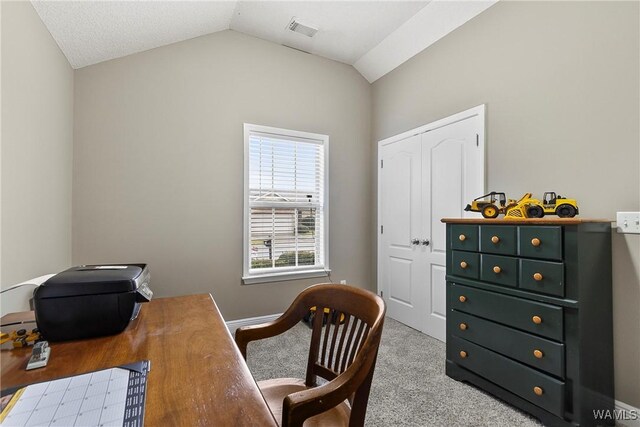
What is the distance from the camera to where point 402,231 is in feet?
11.2

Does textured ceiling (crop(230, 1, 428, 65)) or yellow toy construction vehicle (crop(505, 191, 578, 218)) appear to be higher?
textured ceiling (crop(230, 1, 428, 65))

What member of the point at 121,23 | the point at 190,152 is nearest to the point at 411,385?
the point at 190,152

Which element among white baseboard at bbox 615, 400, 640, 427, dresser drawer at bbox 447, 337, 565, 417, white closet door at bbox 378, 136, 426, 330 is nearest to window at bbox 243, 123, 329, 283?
white closet door at bbox 378, 136, 426, 330

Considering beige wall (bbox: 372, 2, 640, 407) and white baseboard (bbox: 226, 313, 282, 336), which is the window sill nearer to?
white baseboard (bbox: 226, 313, 282, 336)

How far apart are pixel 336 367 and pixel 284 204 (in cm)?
231

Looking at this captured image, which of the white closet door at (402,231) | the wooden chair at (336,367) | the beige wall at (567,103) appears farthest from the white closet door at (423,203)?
the wooden chair at (336,367)

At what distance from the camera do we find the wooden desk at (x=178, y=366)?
2.18 feet

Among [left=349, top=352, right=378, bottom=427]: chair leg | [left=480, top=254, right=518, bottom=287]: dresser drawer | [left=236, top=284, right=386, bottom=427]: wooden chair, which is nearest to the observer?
[left=236, top=284, right=386, bottom=427]: wooden chair

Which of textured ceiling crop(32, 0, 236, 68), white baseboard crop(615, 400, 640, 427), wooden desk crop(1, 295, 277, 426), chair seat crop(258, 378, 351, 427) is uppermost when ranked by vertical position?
textured ceiling crop(32, 0, 236, 68)

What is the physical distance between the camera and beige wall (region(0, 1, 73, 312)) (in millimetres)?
1490

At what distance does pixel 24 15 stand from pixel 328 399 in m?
2.46

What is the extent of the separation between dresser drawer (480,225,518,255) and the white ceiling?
1.99 m

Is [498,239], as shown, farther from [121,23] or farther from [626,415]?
Answer: [121,23]

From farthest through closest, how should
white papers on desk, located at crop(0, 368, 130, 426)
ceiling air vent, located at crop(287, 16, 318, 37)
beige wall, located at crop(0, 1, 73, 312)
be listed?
ceiling air vent, located at crop(287, 16, 318, 37) < beige wall, located at crop(0, 1, 73, 312) < white papers on desk, located at crop(0, 368, 130, 426)
